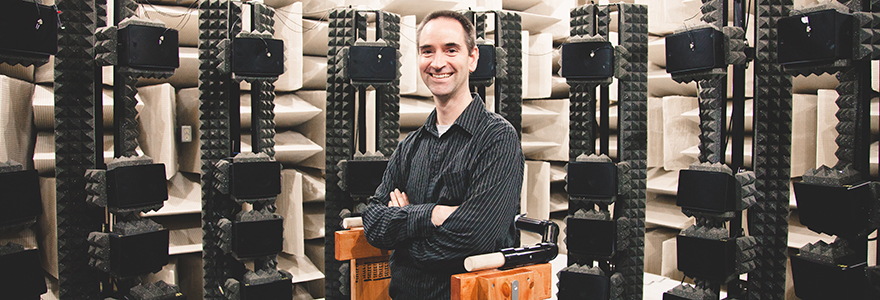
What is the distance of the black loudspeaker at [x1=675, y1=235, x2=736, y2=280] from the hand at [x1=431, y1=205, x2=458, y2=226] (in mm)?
2018

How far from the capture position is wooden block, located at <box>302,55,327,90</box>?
4.29m

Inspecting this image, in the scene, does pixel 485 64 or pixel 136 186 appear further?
pixel 485 64

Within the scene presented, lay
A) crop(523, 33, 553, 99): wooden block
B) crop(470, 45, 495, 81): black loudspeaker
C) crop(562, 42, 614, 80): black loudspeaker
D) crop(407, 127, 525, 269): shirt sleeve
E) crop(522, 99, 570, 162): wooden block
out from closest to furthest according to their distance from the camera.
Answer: crop(407, 127, 525, 269): shirt sleeve → crop(562, 42, 614, 80): black loudspeaker → crop(470, 45, 495, 81): black loudspeaker → crop(523, 33, 553, 99): wooden block → crop(522, 99, 570, 162): wooden block

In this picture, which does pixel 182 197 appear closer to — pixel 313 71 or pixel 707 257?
pixel 313 71

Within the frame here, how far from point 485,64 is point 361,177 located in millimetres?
1129

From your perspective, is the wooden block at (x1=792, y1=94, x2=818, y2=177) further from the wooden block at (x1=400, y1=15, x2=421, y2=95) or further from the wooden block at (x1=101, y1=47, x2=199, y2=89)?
the wooden block at (x1=101, y1=47, x2=199, y2=89)

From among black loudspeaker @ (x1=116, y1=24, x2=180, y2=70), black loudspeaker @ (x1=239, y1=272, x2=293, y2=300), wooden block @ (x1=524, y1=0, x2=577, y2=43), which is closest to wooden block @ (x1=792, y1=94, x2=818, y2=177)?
wooden block @ (x1=524, y1=0, x2=577, y2=43)

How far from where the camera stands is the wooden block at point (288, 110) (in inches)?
160

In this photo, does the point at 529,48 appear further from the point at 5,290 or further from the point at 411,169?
the point at 5,290

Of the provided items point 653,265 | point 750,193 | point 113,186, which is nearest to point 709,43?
point 750,193

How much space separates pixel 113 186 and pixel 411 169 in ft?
5.75

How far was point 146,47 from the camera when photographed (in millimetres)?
2783

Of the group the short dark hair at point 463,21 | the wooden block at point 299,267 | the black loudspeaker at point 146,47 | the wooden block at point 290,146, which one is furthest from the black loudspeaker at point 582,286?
the black loudspeaker at point 146,47

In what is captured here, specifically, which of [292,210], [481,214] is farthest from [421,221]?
[292,210]
